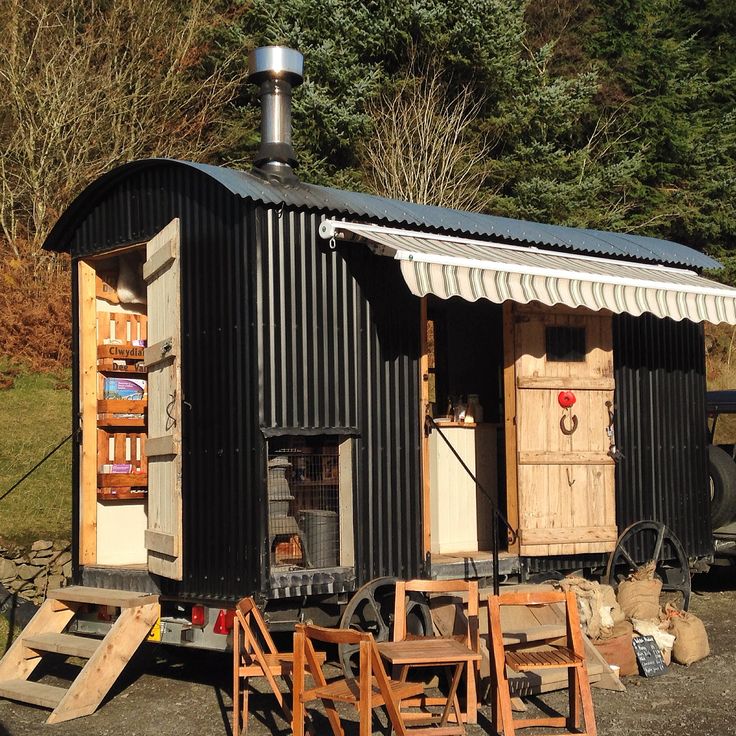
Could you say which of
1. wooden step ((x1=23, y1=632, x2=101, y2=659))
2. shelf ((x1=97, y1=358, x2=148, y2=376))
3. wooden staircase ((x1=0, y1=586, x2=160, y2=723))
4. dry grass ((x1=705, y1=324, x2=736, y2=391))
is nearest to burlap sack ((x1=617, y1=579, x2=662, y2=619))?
wooden staircase ((x1=0, y1=586, x2=160, y2=723))

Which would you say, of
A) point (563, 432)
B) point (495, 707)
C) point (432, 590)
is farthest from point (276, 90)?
point (495, 707)

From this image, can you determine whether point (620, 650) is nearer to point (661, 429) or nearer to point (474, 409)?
point (661, 429)

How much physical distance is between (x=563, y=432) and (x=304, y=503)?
2.35 meters

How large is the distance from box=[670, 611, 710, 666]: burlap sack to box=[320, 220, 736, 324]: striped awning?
2473 millimetres

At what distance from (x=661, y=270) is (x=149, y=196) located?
4860 millimetres

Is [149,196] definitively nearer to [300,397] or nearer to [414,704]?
[300,397]

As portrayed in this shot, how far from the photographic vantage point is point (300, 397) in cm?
759

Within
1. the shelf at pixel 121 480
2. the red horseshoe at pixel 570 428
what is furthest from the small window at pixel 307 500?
the red horseshoe at pixel 570 428

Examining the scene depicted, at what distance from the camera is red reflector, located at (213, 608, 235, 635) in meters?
7.24

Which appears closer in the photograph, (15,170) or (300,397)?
(300,397)

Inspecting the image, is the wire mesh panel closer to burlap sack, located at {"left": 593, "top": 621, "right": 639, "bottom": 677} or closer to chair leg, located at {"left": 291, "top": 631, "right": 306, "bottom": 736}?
chair leg, located at {"left": 291, "top": 631, "right": 306, "bottom": 736}

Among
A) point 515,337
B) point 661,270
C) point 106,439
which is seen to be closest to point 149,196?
point 106,439

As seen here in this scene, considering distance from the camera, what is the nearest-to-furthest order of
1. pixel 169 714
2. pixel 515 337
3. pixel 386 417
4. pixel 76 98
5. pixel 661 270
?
pixel 169 714
pixel 386 417
pixel 515 337
pixel 661 270
pixel 76 98

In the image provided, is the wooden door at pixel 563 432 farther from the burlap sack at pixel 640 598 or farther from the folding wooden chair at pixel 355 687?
the folding wooden chair at pixel 355 687
